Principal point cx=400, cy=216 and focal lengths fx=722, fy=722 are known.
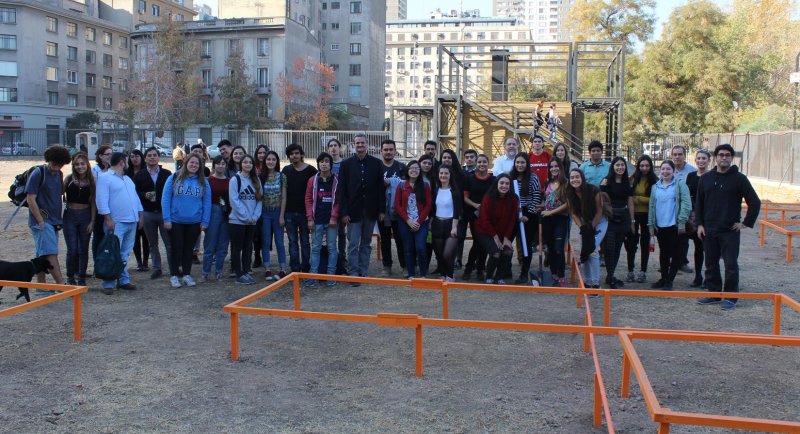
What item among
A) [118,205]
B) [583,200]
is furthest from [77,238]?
[583,200]

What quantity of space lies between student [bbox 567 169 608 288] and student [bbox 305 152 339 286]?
2.93 meters

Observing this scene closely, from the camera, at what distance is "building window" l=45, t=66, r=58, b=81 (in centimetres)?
6456

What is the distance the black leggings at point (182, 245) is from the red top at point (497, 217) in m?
3.60

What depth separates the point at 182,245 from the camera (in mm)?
9070

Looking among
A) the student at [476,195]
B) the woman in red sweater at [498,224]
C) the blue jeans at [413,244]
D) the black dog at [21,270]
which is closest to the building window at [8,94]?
the black dog at [21,270]

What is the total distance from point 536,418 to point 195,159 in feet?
18.9

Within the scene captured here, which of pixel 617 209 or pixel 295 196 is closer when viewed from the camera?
pixel 617 209

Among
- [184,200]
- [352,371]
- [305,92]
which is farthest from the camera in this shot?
[305,92]

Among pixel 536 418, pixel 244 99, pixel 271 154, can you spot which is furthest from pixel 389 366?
pixel 244 99

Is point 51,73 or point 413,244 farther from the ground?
point 51,73

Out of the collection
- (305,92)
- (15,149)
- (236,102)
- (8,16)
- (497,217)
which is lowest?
(497,217)

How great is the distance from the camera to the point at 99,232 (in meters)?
8.95

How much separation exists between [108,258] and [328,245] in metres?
2.61

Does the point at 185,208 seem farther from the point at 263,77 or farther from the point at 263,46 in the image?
the point at 263,46
